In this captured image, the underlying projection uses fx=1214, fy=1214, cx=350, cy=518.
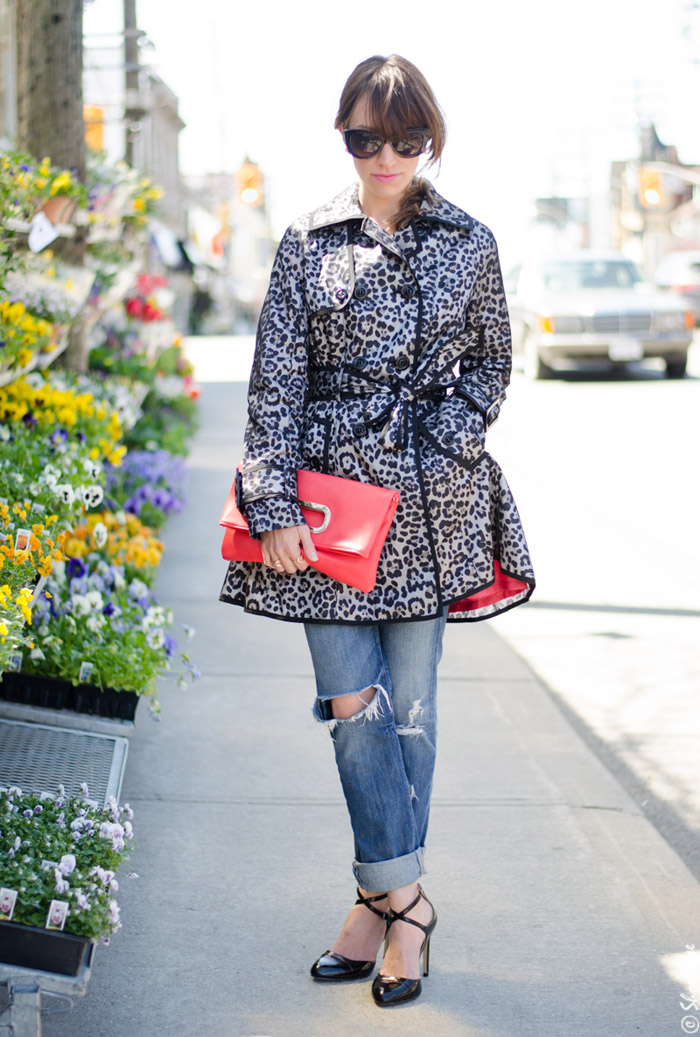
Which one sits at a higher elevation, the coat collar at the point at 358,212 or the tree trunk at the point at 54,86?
the tree trunk at the point at 54,86

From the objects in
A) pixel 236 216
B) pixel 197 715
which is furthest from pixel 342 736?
pixel 236 216

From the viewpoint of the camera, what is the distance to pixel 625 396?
14.3m

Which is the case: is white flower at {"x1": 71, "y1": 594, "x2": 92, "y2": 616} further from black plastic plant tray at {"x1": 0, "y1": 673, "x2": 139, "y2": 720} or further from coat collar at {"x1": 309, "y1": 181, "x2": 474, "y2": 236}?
coat collar at {"x1": 309, "y1": 181, "x2": 474, "y2": 236}

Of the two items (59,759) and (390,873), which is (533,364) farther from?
(390,873)

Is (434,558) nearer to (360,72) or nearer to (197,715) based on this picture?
(360,72)

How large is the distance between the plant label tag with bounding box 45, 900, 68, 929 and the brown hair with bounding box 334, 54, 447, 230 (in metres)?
1.56

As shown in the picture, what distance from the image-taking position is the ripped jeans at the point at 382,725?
2.44m

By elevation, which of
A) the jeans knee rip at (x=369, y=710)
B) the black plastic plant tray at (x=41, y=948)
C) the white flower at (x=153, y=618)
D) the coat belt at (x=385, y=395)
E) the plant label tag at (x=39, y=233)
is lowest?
the white flower at (x=153, y=618)

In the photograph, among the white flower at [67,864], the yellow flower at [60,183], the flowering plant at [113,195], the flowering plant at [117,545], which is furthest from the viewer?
the flowering plant at [113,195]

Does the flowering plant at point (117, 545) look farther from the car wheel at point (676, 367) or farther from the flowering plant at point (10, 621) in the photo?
the car wheel at point (676, 367)

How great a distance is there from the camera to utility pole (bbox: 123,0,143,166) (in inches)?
615

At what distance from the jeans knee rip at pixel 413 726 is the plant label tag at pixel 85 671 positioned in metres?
1.23

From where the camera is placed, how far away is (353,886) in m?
3.07

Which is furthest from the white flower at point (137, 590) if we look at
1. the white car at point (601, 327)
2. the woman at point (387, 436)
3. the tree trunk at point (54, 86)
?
the white car at point (601, 327)
